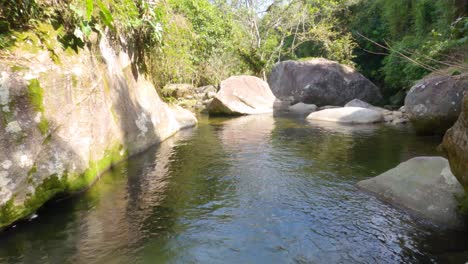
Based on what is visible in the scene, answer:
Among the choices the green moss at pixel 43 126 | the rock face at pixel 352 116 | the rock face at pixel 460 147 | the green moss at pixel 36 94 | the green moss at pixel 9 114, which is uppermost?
the green moss at pixel 36 94

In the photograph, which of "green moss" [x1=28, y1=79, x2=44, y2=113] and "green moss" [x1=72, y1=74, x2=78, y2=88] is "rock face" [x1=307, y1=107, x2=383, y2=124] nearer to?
"green moss" [x1=72, y1=74, x2=78, y2=88]

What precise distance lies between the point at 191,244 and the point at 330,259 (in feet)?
5.62

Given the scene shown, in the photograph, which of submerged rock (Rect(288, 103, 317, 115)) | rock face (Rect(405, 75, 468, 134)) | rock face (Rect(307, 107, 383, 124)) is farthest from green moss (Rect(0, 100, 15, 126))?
submerged rock (Rect(288, 103, 317, 115))

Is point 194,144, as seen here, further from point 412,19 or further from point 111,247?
point 412,19

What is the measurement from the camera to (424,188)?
5133 mm

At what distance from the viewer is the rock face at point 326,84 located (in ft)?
67.0

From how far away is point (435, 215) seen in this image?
185 inches

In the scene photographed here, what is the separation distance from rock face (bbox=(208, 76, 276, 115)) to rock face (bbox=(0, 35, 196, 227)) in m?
10.1

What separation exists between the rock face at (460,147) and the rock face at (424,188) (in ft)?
2.89

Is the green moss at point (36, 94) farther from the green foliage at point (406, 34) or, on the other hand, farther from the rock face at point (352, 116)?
the rock face at point (352, 116)

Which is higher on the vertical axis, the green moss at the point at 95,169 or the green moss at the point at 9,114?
the green moss at the point at 9,114

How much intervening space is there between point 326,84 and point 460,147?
17.6 meters

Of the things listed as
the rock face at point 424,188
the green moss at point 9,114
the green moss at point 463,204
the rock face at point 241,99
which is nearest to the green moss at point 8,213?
the green moss at point 9,114

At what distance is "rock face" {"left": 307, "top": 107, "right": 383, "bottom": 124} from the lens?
14.3 m
